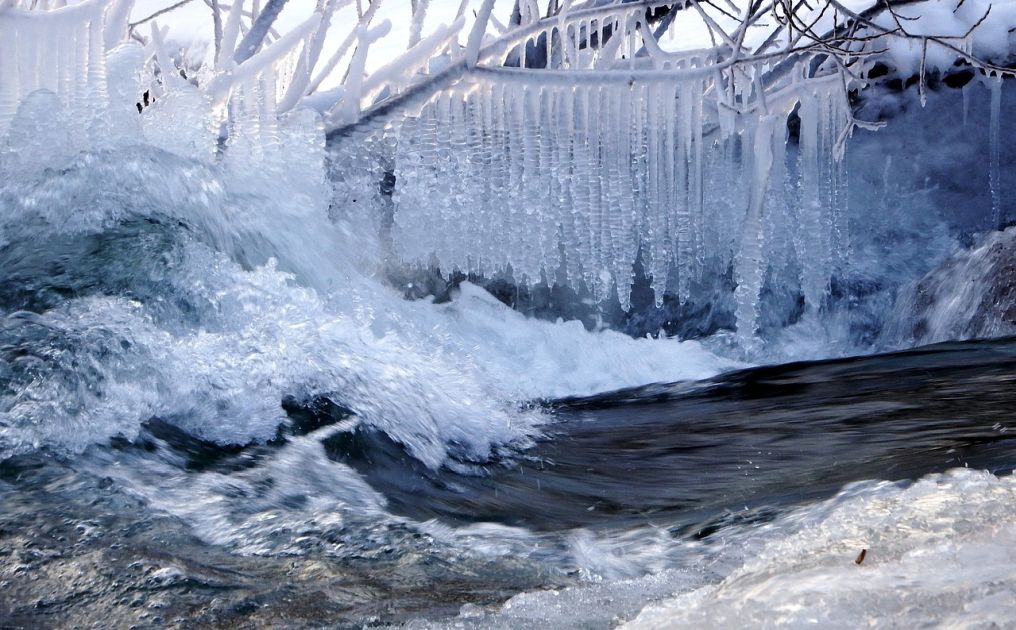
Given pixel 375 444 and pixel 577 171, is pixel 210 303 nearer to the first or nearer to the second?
pixel 375 444

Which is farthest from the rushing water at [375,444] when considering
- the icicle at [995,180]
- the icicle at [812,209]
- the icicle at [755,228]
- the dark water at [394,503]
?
the icicle at [995,180]

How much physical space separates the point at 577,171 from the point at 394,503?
10.9 feet

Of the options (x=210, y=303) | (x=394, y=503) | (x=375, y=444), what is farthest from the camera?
(x=210, y=303)

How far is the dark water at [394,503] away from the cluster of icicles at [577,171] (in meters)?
1.74

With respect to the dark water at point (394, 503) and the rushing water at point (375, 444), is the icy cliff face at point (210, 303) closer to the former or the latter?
the rushing water at point (375, 444)

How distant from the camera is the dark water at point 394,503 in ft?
6.08

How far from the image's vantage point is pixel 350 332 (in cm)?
416

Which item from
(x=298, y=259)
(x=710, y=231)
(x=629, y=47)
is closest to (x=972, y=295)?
(x=710, y=231)

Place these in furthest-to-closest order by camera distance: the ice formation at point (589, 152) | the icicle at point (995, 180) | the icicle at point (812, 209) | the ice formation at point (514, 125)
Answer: the icicle at point (995, 180) < the icicle at point (812, 209) < the ice formation at point (589, 152) < the ice formation at point (514, 125)

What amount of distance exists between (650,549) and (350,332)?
213 cm

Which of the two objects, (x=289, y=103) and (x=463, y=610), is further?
(x=289, y=103)

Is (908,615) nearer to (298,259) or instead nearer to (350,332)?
(350,332)

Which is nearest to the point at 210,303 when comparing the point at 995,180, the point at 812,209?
the point at 812,209

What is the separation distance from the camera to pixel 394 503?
276cm
